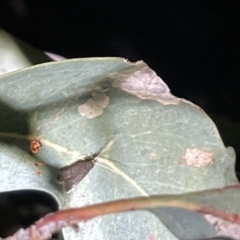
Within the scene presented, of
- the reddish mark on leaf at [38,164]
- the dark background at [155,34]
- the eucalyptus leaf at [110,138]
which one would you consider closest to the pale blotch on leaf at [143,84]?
the eucalyptus leaf at [110,138]

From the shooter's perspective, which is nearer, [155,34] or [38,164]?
[38,164]

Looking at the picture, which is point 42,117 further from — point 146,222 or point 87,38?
point 87,38

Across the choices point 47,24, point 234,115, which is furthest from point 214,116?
point 47,24

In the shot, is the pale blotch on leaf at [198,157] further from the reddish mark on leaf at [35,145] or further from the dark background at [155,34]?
the dark background at [155,34]

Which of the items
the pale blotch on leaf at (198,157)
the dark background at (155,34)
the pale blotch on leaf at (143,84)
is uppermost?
the pale blotch on leaf at (143,84)

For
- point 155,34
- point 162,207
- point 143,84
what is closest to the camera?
point 162,207

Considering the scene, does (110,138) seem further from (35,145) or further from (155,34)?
(155,34)

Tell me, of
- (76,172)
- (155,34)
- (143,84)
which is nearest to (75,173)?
(76,172)

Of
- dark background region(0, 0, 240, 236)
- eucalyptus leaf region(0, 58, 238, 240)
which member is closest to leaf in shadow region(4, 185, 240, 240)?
eucalyptus leaf region(0, 58, 238, 240)
